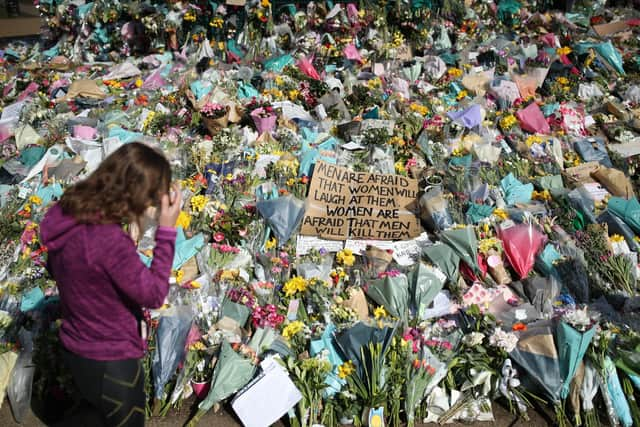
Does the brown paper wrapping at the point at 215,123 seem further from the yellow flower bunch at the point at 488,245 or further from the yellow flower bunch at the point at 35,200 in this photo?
the yellow flower bunch at the point at 488,245

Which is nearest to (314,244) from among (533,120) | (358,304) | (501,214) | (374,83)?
(358,304)

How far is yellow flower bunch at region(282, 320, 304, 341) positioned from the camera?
10.2ft

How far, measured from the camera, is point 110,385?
1.95 m

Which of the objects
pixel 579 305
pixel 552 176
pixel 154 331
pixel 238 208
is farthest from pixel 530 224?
pixel 154 331

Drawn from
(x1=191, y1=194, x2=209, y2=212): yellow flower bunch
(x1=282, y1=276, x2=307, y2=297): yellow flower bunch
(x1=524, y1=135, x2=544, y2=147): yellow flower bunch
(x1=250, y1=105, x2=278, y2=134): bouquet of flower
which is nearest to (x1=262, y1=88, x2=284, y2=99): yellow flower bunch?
(x1=250, y1=105, x2=278, y2=134): bouquet of flower

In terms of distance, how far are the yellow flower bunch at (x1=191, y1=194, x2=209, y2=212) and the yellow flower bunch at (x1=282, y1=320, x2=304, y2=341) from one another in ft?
4.38

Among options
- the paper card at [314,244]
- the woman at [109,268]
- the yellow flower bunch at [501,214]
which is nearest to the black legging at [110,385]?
the woman at [109,268]

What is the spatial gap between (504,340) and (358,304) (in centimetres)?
87

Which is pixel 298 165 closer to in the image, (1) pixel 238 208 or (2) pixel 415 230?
(1) pixel 238 208

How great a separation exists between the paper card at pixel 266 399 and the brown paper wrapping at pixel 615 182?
326cm

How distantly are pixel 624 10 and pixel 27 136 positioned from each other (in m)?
8.74

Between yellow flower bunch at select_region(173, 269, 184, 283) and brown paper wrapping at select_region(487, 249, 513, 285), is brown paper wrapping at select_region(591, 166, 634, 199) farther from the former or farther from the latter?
yellow flower bunch at select_region(173, 269, 184, 283)

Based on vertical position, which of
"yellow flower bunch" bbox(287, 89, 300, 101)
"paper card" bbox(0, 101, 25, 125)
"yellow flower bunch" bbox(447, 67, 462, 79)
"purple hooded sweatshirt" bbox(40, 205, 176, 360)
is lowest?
"paper card" bbox(0, 101, 25, 125)

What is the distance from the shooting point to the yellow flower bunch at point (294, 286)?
3.37 m
